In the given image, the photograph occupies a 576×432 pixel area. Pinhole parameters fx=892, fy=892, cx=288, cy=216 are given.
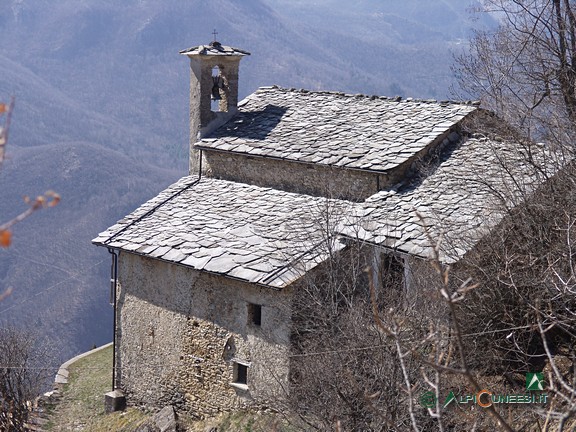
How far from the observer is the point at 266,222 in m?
14.8

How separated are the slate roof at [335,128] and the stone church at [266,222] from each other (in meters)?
0.04

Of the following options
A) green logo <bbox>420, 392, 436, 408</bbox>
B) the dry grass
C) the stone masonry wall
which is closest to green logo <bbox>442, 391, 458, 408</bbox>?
green logo <bbox>420, 392, 436, 408</bbox>

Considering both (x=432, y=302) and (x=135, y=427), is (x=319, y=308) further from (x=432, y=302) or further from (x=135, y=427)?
(x=135, y=427)

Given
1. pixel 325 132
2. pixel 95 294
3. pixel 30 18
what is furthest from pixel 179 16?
pixel 325 132

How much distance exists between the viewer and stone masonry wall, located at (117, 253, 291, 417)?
1354cm

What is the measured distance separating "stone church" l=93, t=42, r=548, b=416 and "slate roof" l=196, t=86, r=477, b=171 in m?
0.04

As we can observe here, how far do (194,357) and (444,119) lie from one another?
5.93 metres

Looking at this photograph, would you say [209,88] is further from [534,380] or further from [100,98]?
[100,98]

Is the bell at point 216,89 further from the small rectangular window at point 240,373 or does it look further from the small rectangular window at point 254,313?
the small rectangular window at point 240,373

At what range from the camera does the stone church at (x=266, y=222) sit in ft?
43.4

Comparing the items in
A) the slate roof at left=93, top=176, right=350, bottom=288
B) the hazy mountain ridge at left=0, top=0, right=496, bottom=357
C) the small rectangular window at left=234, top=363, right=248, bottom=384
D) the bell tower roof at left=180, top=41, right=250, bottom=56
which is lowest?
the hazy mountain ridge at left=0, top=0, right=496, bottom=357

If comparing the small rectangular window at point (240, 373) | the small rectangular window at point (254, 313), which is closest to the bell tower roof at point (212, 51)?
the small rectangular window at point (254, 313)

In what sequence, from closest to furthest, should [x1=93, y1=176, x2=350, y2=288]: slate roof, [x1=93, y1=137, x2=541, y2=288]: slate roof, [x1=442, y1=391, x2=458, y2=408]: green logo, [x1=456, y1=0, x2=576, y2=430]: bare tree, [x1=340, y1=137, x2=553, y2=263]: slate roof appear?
1. [x1=442, y1=391, x2=458, y2=408]: green logo
2. [x1=456, y1=0, x2=576, y2=430]: bare tree
3. [x1=340, y1=137, x2=553, y2=263]: slate roof
4. [x1=93, y1=137, x2=541, y2=288]: slate roof
5. [x1=93, y1=176, x2=350, y2=288]: slate roof

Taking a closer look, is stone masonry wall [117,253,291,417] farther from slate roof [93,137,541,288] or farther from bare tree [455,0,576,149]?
bare tree [455,0,576,149]
